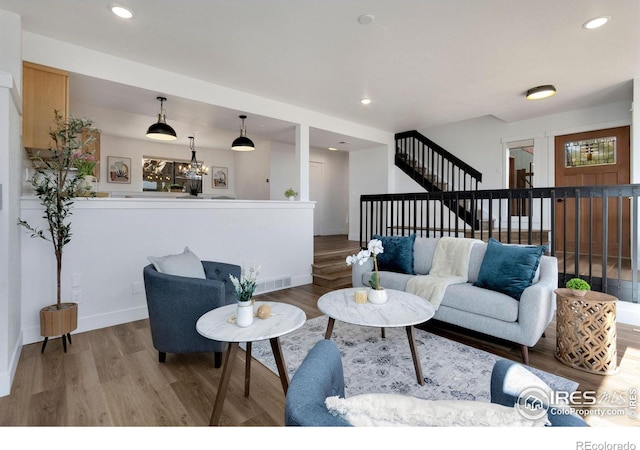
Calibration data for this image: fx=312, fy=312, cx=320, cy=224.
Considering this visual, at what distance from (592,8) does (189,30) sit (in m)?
3.47

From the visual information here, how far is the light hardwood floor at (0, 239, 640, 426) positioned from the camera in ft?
5.90

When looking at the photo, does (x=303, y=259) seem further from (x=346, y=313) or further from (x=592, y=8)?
(x=592, y=8)

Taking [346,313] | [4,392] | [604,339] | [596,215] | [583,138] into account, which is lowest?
[4,392]

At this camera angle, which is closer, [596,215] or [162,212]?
[162,212]

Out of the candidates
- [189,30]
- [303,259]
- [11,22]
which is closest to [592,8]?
[189,30]

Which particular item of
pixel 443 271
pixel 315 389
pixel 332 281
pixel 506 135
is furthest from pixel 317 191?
pixel 315 389

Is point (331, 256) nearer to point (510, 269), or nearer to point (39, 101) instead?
point (510, 269)

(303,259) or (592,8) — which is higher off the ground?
(592,8)

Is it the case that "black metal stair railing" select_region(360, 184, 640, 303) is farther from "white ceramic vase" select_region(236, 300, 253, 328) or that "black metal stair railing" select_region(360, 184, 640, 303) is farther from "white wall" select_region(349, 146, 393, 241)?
"white ceramic vase" select_region(236, 300, 253, 328)

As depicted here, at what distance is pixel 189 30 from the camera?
287 centimetres

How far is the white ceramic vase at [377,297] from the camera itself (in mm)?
2398

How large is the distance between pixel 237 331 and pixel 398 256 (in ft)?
7.64

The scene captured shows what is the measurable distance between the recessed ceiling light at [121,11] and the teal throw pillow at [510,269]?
382 cm

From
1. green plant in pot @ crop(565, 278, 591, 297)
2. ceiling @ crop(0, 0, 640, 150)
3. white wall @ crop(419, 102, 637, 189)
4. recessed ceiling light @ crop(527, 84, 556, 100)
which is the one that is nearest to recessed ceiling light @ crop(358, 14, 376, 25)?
ceiling @ crop(0, 0, 640, 150)
